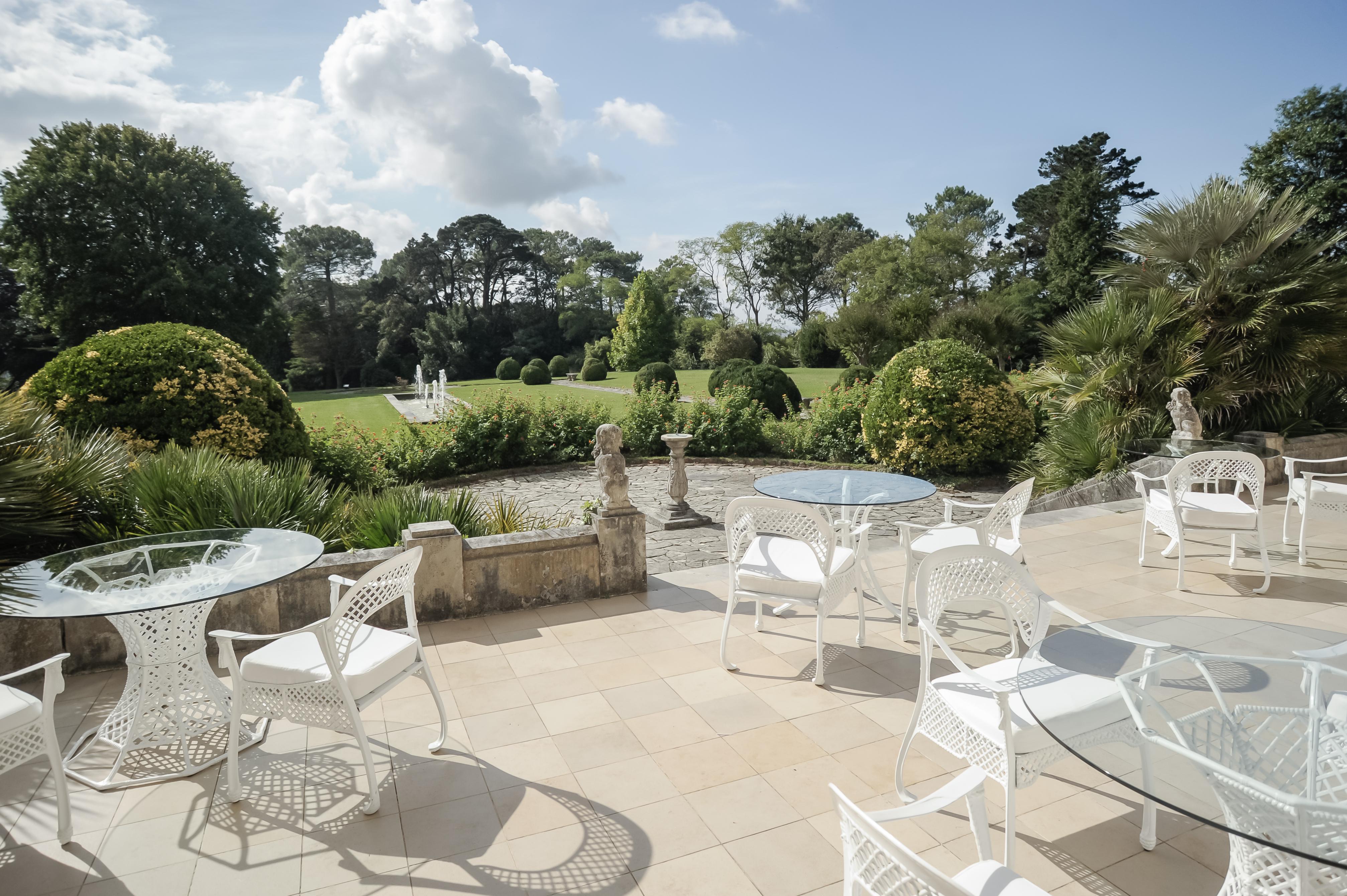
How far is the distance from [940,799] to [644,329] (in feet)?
116

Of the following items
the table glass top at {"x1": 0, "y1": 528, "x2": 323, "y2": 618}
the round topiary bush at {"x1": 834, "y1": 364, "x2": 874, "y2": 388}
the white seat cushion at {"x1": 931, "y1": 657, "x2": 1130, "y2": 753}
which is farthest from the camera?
the round topiary bush at {"x1": 834, "y1": 364, "x2": 874, "y2": 388}

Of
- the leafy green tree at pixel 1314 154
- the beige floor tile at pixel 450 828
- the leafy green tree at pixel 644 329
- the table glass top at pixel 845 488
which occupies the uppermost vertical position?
the leafy green tree at pixel 1314 154

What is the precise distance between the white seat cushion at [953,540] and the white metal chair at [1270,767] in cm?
205

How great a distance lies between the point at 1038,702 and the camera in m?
1.97

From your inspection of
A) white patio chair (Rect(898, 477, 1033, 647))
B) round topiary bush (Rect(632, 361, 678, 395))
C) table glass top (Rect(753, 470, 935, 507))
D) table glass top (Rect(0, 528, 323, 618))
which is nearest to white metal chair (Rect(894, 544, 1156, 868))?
white patio chair (Rect(898, 477, 1033, 647))

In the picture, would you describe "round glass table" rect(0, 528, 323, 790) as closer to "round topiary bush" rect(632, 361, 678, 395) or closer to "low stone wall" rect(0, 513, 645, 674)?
"low stone wall" rect(0, 513, 645, 674)

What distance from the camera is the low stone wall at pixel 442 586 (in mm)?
3725

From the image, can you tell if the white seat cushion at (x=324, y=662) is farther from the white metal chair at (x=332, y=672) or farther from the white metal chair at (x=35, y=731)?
the white metal chair at (x=35, y=731)

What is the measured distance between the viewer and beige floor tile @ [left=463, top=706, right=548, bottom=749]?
304 cm

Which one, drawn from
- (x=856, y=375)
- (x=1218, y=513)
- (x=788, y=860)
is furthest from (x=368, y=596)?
(x=856, y=375)

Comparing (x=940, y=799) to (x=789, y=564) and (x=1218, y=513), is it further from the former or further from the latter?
(x=1218, y=513)

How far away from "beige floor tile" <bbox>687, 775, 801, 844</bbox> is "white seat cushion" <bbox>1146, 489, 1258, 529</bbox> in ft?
12.1

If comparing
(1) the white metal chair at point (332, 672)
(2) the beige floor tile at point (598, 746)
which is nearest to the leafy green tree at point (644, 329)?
(2) the beige floor tile at point (598, 746)

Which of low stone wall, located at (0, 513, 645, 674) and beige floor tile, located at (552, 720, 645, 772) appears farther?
low stone wall, located at (0, 513, 645, 674)
